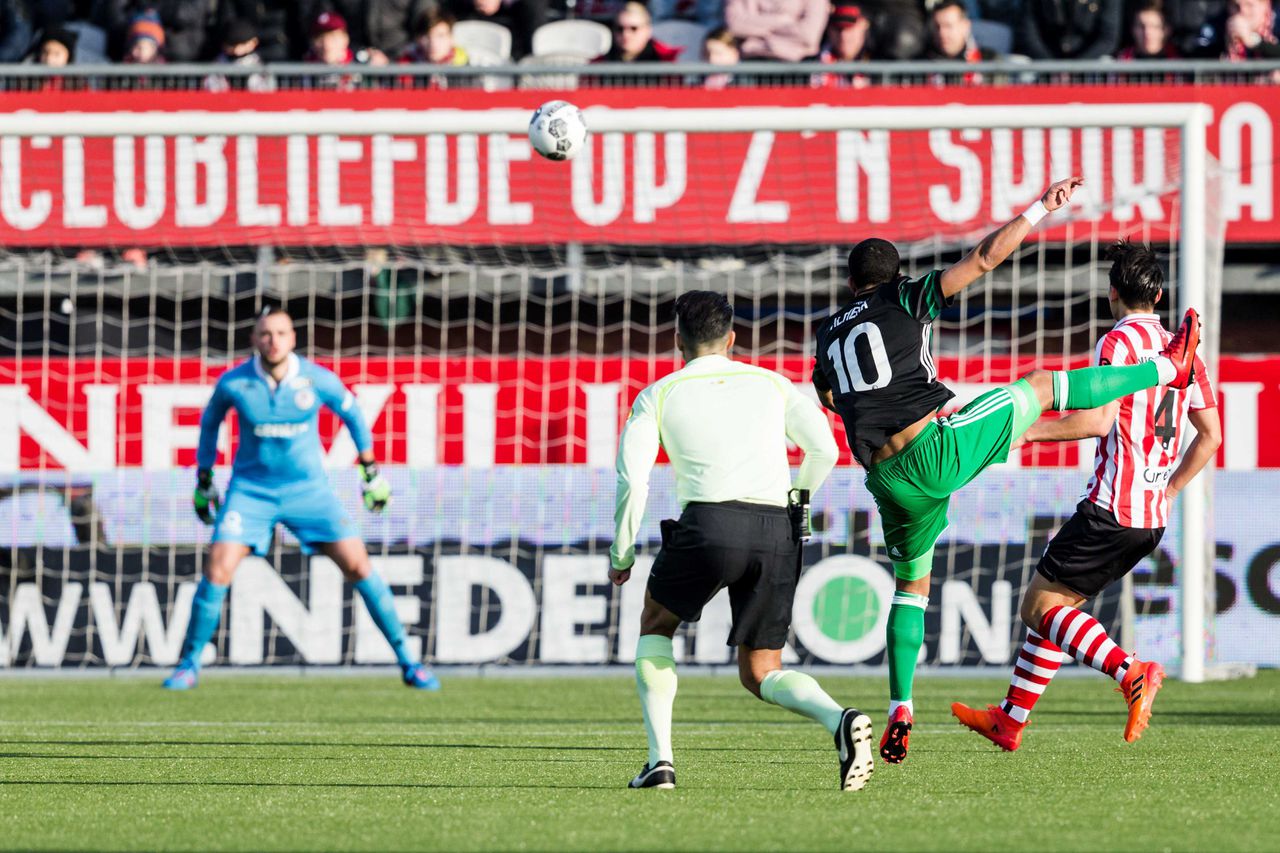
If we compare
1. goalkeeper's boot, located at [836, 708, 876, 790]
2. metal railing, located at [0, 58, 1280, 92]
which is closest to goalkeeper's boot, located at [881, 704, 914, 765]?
goalkeeper's boot, located at [836, 708, 876, 790]

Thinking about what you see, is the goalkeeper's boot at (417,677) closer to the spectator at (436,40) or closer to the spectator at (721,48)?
the spectator at (436,40)

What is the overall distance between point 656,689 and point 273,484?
5416 millimetres

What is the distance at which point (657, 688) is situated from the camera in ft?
19.9

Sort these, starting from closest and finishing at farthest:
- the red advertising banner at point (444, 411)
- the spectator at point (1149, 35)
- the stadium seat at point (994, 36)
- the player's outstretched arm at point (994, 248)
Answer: the player's outstretched arm at point (994, 248) < the red advertising banner at point (444, 411) < the spectator at point (1149, 35) < the stadium seat at point (994, 36)

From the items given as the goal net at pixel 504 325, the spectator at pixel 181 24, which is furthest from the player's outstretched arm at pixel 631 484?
the spectator at pixel 181 24

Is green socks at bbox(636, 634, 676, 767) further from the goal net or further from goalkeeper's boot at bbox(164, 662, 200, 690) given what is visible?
the goal net

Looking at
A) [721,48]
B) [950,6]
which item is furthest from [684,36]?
[950,6]

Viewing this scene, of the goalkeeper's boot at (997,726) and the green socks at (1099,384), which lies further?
the goalkeeper's boot at (997,726)

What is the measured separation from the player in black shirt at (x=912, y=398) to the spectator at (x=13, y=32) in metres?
11.3

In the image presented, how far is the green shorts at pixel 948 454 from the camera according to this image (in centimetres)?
691

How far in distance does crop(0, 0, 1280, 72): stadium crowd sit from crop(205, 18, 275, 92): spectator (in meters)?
0.02

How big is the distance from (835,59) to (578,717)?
7424 millimetres

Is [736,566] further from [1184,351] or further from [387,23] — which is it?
[387,23]

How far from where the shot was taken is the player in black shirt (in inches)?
272
